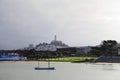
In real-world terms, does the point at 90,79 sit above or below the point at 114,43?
below

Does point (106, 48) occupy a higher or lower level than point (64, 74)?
higher

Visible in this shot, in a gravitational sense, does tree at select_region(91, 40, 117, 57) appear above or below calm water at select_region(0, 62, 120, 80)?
above

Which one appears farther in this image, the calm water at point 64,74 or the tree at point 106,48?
the tree at point 106,48

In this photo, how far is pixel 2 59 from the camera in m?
117

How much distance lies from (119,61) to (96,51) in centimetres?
2017

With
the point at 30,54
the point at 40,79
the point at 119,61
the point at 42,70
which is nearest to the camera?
the point at 40,79

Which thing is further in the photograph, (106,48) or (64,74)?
(106,48)

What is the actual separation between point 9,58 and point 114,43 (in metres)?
36.5

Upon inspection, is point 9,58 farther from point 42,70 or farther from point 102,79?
point 102,79

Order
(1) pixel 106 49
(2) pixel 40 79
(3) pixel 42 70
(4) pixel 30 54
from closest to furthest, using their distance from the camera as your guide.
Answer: (2) pixel 40 79, (3) pixel 42 70, (1) pixel 106 49, (4) pixel 30 54

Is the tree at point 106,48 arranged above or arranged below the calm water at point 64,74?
above

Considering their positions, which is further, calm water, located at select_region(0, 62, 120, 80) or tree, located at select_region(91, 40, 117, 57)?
tree, located at select_region(91, 40, 117, 57)

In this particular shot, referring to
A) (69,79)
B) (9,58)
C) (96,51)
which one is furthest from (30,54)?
(69,79)

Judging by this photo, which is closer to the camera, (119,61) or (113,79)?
(113,79)
